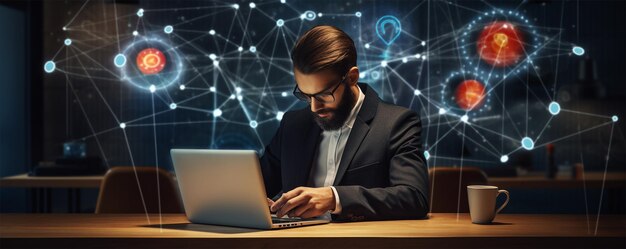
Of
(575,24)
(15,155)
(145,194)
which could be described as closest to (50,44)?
(15,155)

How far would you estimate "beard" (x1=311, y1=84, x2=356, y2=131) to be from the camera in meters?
2.87

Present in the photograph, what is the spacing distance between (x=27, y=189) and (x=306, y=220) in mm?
3607

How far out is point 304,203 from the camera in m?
2.31

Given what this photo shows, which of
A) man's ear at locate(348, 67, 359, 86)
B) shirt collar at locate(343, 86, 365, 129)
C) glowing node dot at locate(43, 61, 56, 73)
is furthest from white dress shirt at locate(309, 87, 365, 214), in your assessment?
glowing node dot at locate(43, 61, 56, 73)

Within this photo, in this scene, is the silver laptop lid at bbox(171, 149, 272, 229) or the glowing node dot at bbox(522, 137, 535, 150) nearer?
the silver laptop lid at bbox(171, 149, 272, 229)

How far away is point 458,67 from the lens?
5180 mm

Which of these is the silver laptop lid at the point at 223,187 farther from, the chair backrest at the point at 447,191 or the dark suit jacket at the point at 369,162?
the chair backrest at the point at 447,191

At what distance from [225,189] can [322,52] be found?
2.31 feet

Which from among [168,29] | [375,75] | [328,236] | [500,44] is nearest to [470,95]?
[500,44]

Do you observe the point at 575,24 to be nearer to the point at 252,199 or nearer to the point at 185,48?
the point at 185,48

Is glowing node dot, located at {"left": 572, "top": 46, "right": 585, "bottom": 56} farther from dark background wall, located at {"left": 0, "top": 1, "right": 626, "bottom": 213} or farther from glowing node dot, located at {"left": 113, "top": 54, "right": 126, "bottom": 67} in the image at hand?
glowing node dot, located at {"left": 113, "top": 54, "right": 126, "bottom": 67}

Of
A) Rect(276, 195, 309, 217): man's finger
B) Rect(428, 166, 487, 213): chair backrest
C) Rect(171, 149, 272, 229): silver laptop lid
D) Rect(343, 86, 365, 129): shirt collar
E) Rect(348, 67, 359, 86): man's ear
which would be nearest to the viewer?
Rect(171, 149, 272, 229): silver laptop lid

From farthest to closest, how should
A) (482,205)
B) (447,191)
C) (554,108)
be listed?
(554,108) < (447,191) < (482,205)

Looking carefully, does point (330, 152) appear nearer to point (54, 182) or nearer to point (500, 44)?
point (54, 182)
